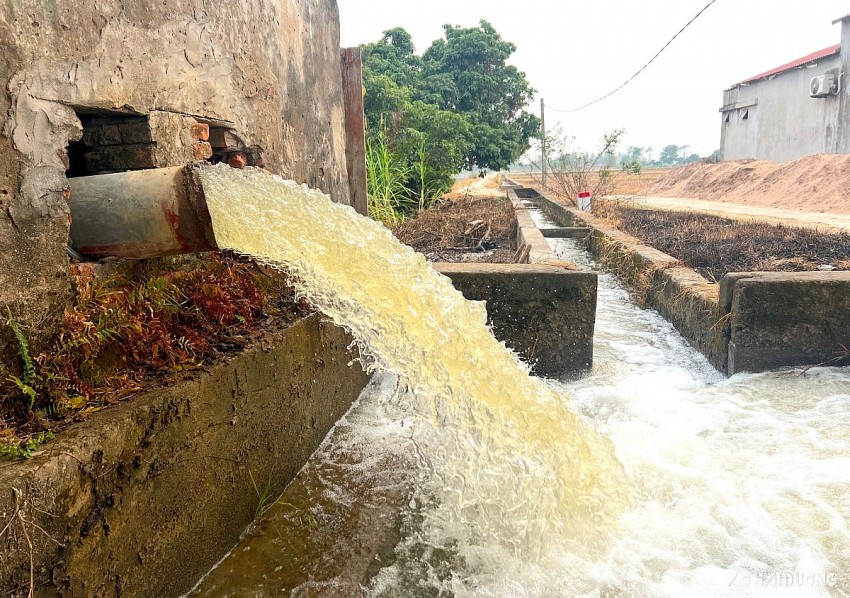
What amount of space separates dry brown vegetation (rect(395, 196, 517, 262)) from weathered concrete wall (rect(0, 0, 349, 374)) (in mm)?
3175

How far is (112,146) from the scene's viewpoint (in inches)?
99.6

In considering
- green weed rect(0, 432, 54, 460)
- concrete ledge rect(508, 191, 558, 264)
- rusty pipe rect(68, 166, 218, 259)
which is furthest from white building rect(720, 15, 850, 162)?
green weed rect(0, 432, 54, 460)

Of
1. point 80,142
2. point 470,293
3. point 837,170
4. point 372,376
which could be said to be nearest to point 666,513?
point 470,293

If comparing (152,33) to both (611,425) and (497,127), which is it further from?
(497,127)

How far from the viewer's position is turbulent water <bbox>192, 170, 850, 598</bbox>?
209cm

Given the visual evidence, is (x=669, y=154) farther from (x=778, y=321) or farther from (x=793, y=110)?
(x=778, y=321)

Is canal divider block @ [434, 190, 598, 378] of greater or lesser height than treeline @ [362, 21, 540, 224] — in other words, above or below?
below

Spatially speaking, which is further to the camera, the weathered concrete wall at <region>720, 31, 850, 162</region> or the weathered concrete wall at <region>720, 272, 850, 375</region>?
the weathered concrete wall at <region>720, 31, 850, 162</region>

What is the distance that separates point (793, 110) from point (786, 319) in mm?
21226

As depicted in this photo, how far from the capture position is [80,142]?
2.55 metres

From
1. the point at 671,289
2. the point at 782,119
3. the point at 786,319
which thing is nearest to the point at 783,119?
the point at 782,119

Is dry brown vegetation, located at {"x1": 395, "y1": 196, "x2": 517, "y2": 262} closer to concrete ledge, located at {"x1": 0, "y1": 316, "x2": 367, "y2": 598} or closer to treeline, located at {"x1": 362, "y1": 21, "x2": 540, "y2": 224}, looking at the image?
treeline, located at {"x1": 362, "y1": 21, "x2": 540, "y2": 224}

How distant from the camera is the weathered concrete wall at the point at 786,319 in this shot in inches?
151

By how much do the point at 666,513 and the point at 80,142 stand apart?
2.95 metres
